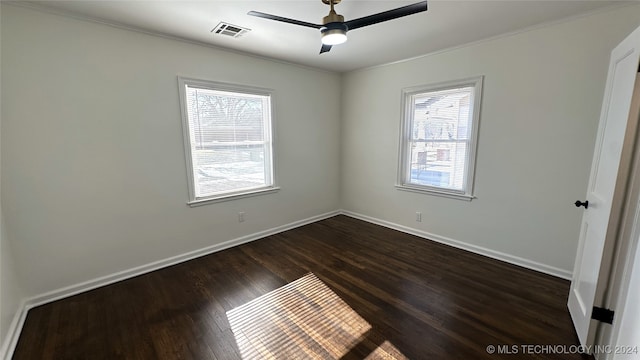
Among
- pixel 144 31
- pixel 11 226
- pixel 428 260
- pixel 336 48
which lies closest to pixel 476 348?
pixel 428 260

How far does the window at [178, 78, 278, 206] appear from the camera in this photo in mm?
2953

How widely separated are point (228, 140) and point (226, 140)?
3 cm

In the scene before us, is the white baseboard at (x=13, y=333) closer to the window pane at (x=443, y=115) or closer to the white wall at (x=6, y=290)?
the white wall at (x=6, y=290)

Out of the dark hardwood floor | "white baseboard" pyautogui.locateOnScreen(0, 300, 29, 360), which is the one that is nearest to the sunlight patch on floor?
the dark hardwood floor

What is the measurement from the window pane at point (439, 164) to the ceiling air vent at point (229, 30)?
8.60ft

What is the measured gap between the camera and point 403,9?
159cm

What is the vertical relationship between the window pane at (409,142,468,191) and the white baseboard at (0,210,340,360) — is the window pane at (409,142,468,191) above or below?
above

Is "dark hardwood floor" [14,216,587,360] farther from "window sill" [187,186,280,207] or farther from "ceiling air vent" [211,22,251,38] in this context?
"ceiling air vent" [211,22,251,38]

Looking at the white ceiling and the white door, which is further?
the white ceiling

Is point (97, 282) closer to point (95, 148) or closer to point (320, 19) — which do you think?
point (95, 148)

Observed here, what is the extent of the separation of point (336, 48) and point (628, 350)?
334cm

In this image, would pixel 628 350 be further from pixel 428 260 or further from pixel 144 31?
pixel 144 31

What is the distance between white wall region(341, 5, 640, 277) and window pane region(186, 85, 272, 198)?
6.71 feet

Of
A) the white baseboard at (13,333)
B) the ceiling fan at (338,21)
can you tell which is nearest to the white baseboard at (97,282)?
the white baseboard at (13,333)
